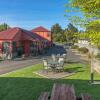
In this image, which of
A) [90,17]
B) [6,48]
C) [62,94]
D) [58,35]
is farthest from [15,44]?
[58,35]

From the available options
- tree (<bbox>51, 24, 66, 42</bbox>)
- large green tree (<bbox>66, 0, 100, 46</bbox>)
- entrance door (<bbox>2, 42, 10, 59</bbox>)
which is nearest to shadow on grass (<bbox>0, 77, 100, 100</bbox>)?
large green tree (<bbox>66, 0, 100, 46</bbox>)

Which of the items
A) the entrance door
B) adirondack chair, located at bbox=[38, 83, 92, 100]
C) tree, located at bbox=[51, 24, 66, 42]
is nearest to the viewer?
Answer: adirondack chair, located at bbox=[38, 83, 92, 100]

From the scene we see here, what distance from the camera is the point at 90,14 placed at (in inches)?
634

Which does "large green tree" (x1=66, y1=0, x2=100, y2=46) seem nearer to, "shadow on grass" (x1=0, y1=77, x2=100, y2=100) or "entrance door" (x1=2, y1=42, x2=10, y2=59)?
"shadow on grass" (x1=0, y1=77, x2=100, y2=100)

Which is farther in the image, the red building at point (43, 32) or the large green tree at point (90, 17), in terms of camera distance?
the red building at point (43, 32)

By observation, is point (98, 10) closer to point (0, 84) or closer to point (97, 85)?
point (97, 85)

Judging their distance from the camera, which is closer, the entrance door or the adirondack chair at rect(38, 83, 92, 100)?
the adirondack chair at rect(38, 83, 92, 100)

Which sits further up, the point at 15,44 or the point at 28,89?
the point at 15,44

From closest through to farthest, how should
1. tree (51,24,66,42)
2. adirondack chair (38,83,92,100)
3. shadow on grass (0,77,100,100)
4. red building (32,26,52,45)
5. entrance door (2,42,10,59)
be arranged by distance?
adirondack chair (38,83,92,100) < shadow on grass (0,77,100,100) < entrance door (2,42,10,59) < red building (32,26,52,45) < tree (51,24,66,42)

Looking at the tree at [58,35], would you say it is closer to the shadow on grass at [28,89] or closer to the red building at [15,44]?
the red building at [15,44]

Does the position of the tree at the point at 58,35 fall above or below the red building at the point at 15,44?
above

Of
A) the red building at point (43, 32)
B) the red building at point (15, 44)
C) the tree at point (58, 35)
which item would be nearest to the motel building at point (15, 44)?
the red building at point (15, 44)

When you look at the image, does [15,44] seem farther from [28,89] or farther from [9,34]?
[28,89]

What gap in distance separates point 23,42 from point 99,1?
35.3 m
